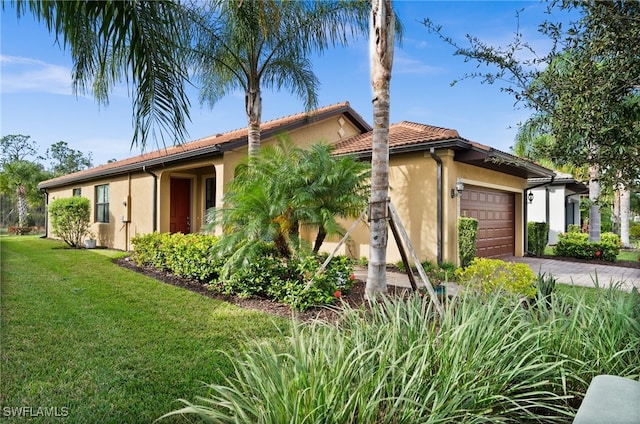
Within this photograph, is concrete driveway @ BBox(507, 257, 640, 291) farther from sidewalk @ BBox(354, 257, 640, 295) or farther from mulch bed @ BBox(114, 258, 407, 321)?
mulch bed @ BBox(114, 258, 407, 321)

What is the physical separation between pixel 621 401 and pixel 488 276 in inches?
146

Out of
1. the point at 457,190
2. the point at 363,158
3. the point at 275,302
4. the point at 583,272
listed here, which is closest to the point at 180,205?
the point at 363,158

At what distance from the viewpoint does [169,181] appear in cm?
1509

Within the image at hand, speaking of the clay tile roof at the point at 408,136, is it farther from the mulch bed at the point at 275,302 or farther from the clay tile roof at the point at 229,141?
the mulch bed at the point at 275,302

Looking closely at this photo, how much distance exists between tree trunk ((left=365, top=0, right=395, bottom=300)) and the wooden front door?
11.4m

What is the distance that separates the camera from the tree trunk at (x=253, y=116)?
1034 cm

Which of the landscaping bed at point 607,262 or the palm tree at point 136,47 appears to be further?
the landscaping bed at point 607,262

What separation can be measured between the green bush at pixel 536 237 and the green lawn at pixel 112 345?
14115 mm

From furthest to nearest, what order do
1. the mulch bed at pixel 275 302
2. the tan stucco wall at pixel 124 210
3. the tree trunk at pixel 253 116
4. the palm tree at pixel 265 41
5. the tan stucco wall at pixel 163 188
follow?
the tan stucco wall at pixel 124 210
the tan stucco wall at pixel 163 188
the tree trunk at pixel 253 116
the palm tree at pixel 265 41
the mulch bed at pixel 275 302

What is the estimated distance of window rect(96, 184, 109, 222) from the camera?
60.6 feet

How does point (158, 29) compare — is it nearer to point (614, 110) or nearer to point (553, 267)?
point (614, 110)

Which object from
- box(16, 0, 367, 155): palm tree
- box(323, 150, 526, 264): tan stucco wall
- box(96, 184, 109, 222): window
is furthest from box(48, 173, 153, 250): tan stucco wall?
box(323, 150, 526, 264): tan stucco wall

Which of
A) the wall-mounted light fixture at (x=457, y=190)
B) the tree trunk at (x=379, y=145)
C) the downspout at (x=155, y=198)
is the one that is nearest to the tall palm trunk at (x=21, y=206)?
the downspout at (x=155, y=198)

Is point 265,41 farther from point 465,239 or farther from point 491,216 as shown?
point 491,216
